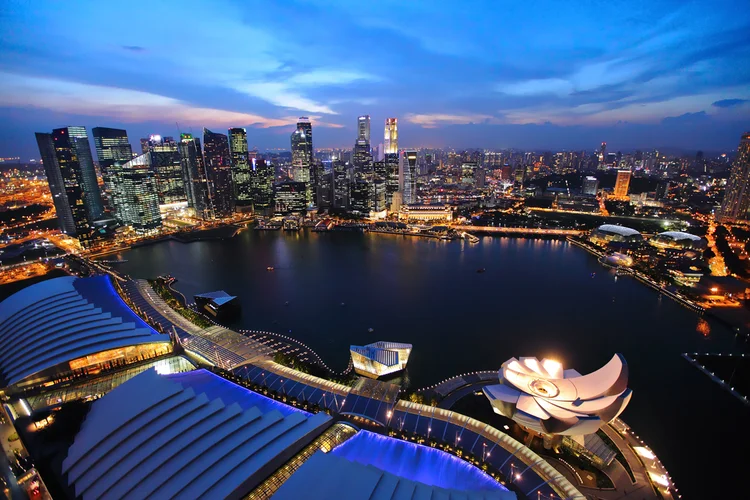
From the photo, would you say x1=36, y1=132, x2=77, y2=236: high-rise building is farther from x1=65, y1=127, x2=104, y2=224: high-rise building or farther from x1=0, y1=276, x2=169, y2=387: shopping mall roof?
x1=0, y1=276, x2=169, y2=387: shopping mall roof

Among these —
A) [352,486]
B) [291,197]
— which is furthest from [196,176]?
[352,486]

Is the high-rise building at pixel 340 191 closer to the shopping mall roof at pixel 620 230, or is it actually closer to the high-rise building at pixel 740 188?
the shopping mall roof at pixel 620 230

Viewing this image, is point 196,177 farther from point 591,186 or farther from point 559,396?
point 591,186

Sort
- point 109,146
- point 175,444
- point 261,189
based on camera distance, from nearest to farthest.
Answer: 1. point 175,444
2. point 261,189
3. point 109,146

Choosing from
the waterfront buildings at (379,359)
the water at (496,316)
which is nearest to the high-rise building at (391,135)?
the water at (496,316)

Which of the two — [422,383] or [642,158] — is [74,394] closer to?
[422,383]

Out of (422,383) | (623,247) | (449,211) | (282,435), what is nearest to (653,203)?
(623,247)

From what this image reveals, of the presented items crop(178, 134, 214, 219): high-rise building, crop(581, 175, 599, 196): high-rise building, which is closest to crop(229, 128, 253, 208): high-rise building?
crop(178, 134, 214, 219): high-rise building
